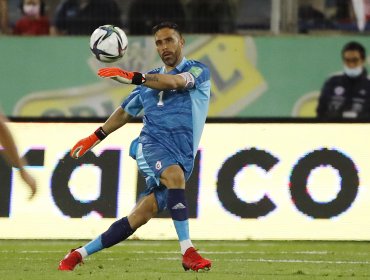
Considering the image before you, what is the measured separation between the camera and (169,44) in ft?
31.1

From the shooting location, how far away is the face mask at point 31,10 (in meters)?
16.6

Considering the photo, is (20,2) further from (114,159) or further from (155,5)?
(114,159)

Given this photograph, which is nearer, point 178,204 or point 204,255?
point 178,204

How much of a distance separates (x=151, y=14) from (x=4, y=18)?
205 cm

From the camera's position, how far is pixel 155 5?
645 inches

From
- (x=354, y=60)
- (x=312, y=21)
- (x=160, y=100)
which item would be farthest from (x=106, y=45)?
(x=312, y=21)

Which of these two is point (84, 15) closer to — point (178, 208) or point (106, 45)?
point (106, 45)

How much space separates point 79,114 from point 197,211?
485cm

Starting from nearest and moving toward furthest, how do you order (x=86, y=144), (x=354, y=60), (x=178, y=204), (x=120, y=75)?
1. (x=120, y=75)
2. (x=178, y=204)
3. (x=86, y=144)
4. (x=354, y=60)

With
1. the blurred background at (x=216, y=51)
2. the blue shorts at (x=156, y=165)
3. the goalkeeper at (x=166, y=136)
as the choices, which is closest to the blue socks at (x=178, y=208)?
the goalkeeper at (x=166, y=136)

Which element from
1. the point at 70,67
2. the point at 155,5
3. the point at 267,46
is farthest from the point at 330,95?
the point at 70,67

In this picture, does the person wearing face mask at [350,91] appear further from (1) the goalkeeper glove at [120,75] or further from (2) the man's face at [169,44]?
(1) the goalkeeper glove at [120,75]

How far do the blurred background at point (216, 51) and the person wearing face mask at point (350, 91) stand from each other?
1.26ft

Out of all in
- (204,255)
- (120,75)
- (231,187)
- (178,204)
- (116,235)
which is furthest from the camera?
(231,187)
